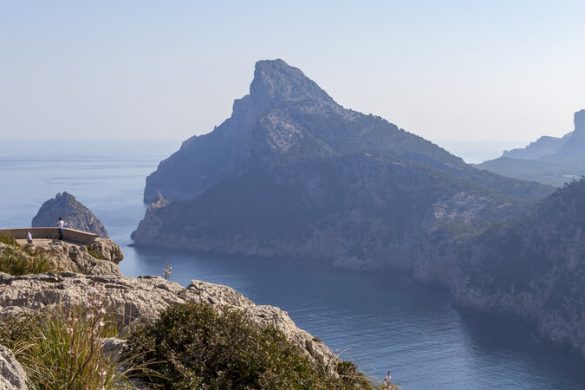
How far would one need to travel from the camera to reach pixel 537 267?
176875mm

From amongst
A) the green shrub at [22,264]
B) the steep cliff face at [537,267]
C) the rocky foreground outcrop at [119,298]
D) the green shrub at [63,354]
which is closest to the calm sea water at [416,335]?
the steep cliff face at [537,267]

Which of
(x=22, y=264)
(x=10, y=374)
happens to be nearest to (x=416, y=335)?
(x=22, y=264)

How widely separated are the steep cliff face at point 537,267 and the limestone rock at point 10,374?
153 metres

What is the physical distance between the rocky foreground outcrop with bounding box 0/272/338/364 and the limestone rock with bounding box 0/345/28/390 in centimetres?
475

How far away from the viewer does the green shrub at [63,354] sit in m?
8.57

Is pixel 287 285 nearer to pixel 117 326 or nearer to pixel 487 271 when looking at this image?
pixel 487 271

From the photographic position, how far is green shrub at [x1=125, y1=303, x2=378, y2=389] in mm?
9891

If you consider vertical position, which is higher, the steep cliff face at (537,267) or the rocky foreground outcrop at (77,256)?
the rocky foreground outcrop at (77,256)

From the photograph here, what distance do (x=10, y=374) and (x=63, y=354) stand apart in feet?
5.67

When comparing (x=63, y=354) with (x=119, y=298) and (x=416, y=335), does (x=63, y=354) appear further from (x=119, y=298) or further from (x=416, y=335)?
(x=416, y=335)

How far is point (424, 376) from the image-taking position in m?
112

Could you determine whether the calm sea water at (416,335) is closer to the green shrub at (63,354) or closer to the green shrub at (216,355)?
the green shrub at (216,355)

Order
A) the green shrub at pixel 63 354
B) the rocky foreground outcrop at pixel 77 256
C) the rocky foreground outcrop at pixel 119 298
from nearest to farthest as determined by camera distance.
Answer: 1. the green shrub at pixel 63 354
2. the rocky foreground outcrop at pixel 119 298
3. the rocky foreground outcrop at pixel 77 256

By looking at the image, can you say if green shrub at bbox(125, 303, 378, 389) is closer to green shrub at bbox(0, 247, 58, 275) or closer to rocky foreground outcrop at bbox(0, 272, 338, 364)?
rocky foreground outcrop at bbox(0, 272, 338, 364)
